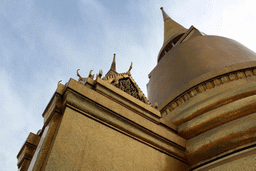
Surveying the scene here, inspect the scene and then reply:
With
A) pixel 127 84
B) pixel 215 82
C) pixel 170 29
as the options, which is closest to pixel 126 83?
pixel 127 84

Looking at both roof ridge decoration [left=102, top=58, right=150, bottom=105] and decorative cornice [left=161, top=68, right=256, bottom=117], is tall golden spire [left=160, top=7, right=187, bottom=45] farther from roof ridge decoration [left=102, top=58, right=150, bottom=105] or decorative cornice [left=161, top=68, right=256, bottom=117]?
roof ridge decoration [left=102, top=58, right=150, bottom=105]

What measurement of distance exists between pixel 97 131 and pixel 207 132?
5.36 feet

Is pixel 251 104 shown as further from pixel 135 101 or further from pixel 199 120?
pixel 135 101

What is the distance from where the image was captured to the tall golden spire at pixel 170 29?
31.1 feet

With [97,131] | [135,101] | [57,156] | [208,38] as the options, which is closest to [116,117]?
[97,131]

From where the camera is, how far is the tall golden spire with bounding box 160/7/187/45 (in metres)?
9.47

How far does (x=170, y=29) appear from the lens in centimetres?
1073

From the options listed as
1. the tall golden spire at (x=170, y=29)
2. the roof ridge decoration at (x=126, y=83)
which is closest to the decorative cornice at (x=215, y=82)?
the roof ridge decoration at (x=126, y=83)

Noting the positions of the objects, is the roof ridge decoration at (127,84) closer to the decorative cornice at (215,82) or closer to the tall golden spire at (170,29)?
the decorative cornice at (215,82)

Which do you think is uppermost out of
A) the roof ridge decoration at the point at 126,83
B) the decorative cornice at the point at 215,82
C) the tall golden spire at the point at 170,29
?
the tall golden spire at the point at 170,29

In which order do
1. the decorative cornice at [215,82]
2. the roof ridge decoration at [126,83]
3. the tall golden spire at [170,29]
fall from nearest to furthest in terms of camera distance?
the roof ridge decoration at [126,83] < the decorative cornice at [215,82] < the tall golden spire at [170,29]

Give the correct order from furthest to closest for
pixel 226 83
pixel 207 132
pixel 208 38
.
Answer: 1. pixel 208 38
2. pixel 226 83
3. pixel 207 132

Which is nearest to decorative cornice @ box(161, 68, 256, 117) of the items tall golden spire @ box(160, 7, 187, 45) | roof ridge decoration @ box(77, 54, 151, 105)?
roof ridge decoration @ box(77, 54, 151, 105)

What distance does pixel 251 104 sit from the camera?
3.11m
